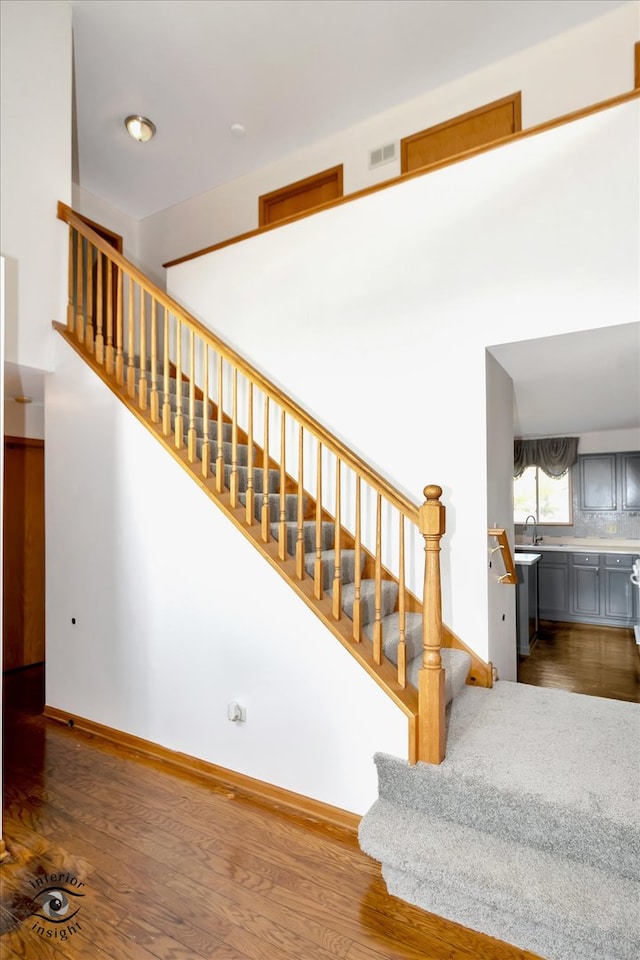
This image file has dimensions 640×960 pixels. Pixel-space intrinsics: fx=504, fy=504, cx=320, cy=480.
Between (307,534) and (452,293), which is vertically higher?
(452,293)

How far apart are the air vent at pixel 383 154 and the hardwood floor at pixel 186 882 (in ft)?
16.6

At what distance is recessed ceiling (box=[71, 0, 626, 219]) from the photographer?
142 inches

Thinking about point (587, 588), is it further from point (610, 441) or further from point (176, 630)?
point (176, 630)

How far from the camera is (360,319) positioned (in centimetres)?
355

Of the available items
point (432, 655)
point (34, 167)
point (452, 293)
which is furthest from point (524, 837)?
point (34, 167)

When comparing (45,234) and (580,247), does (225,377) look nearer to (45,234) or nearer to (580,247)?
(45,234)

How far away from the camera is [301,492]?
2.68 m

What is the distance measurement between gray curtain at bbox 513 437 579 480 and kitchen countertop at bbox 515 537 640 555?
910 millimetres

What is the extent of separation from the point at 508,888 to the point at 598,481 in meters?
6.00

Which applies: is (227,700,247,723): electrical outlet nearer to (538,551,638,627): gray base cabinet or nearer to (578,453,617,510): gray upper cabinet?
(538,551,638,627): gray base cabinet

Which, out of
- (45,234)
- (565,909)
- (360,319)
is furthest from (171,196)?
(565,909)

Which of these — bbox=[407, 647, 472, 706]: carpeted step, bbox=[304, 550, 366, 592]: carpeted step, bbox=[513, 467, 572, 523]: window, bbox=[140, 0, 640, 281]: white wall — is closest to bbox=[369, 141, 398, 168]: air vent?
bbox=[140, 0, 640, 281]: white wall

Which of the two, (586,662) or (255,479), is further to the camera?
(586,662)

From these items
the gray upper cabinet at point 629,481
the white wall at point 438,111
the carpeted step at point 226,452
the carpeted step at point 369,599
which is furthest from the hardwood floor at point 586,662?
the white wall at point 438,111
